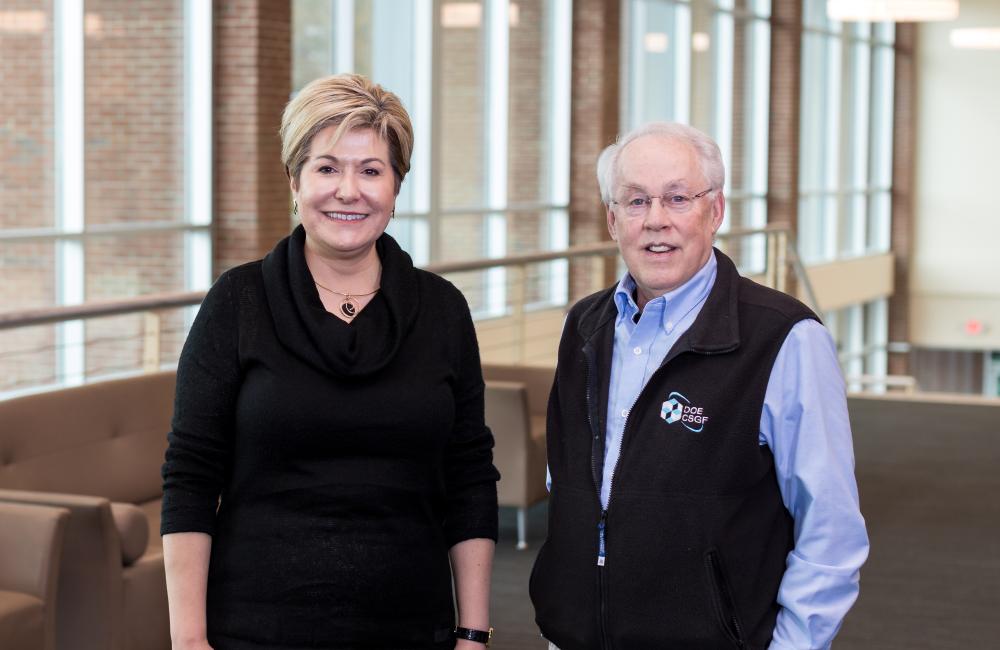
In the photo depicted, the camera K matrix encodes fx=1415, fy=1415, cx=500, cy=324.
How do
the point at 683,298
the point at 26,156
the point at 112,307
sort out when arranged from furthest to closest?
1. the point at 26,156
2. the point at 112,307
3. the point at 683,298

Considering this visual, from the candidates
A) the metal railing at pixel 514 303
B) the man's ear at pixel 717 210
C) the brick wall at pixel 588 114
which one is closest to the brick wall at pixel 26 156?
the metal railing at pixel 514 303

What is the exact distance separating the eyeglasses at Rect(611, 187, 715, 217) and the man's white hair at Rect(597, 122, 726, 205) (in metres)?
0.04

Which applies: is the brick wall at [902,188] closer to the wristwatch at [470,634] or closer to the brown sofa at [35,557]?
the brown sofa at [35,557]

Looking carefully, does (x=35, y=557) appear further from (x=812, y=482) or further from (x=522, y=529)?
(x=522, y=529)

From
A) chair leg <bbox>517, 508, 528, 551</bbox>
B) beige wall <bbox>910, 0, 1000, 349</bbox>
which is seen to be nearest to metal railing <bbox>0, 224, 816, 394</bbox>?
chair leg <bbox>517, 508, 528, 551</bbox>

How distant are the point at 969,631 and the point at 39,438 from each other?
9.98 feet

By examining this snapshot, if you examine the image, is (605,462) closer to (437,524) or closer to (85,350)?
(437,524)

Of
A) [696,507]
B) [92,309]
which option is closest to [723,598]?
[696,507]

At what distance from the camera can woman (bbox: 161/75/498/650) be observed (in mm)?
1884

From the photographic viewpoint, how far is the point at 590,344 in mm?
2041

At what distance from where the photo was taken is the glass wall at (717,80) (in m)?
15.2

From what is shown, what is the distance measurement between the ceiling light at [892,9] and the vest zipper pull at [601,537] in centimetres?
1101

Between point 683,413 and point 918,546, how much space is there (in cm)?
434

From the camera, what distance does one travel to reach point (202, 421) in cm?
188
